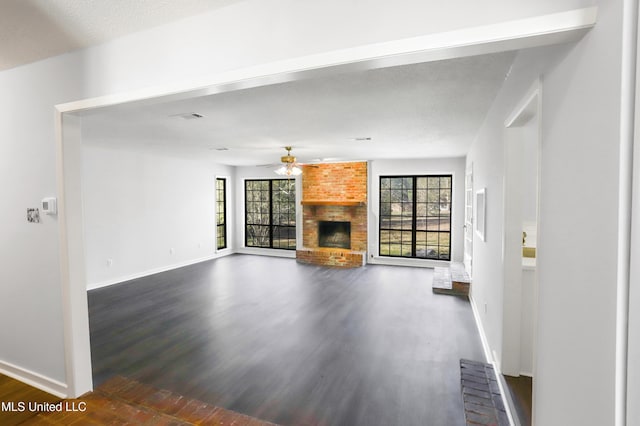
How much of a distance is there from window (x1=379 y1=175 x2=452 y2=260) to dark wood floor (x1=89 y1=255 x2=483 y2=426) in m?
1.84

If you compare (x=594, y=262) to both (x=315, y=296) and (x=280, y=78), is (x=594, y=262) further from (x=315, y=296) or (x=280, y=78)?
(x=315, y=296)

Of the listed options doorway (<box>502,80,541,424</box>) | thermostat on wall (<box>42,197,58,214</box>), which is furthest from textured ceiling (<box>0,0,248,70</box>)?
doorway (<box>502,80,541,424</box>)

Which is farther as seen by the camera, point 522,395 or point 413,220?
point 413,220

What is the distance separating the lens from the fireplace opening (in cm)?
789

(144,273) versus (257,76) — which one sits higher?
(257,76)

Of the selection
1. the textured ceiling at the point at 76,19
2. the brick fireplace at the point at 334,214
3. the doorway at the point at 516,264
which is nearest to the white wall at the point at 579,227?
the doorway at the point at 516,264

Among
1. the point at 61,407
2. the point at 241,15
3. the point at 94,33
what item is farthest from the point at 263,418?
the point at 94,33

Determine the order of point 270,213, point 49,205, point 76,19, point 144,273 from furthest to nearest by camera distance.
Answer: point 270,213 → point 144,273 → point 49,205 → point 76,19

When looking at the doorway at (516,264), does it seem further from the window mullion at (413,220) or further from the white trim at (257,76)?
the window mullion at (413,220)

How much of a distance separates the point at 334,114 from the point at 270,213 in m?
5.83

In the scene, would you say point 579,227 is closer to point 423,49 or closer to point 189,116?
point 423,49

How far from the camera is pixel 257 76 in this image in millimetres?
1496

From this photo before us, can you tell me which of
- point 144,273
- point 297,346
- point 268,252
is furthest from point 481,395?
point 268,252

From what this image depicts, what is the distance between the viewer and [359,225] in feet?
24.9
